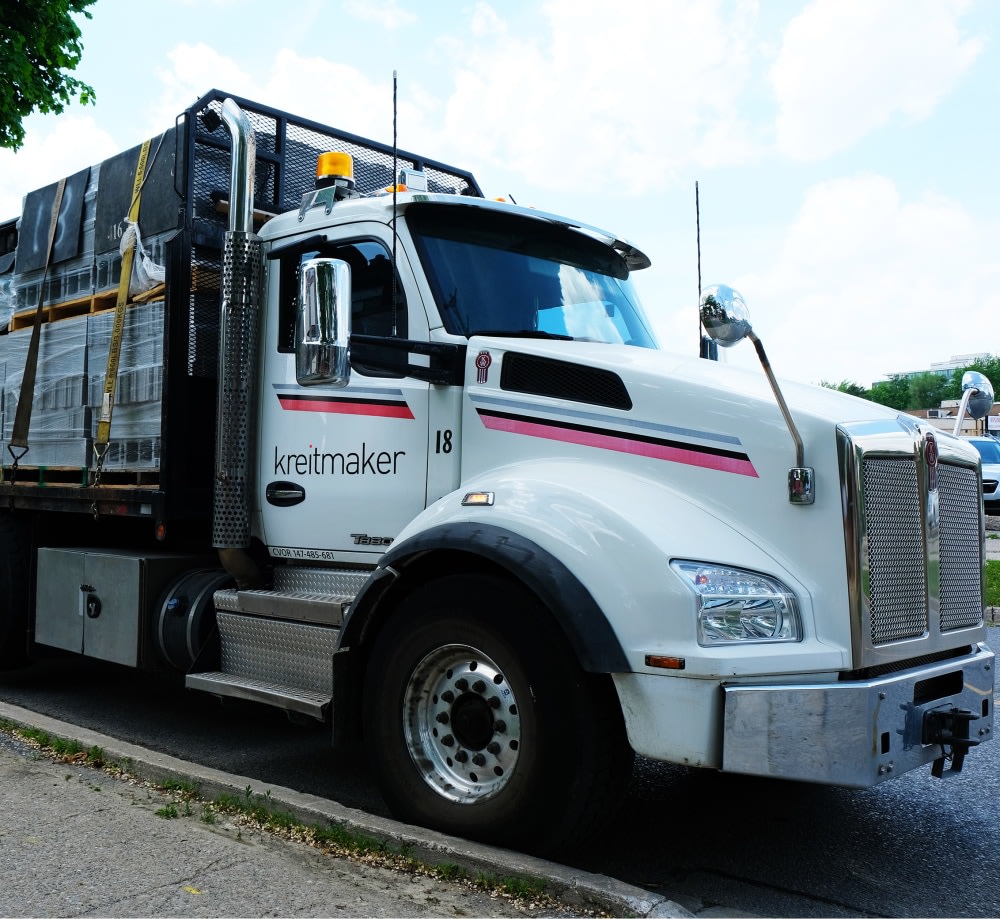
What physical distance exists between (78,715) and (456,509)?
3667mm

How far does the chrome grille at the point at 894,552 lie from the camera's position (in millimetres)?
3859

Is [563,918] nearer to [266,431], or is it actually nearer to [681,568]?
[681,568]

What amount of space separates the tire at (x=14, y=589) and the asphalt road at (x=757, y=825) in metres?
0.79

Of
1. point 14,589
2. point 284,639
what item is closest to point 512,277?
point 284,639

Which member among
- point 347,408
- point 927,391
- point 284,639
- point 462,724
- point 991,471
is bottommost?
point 462,724

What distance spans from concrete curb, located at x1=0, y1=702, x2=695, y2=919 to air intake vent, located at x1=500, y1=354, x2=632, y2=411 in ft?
5.65

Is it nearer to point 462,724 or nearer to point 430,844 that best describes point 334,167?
point 462,724

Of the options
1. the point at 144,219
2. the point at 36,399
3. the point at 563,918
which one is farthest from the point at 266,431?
the point at 563,918

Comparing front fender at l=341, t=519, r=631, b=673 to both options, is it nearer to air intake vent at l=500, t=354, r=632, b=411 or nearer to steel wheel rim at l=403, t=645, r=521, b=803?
steel wheel rim at l=403, t=645, r=521, b=803

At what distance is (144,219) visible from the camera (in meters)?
6.21

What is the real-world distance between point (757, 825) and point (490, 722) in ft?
4.92

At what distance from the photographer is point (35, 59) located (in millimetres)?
14234

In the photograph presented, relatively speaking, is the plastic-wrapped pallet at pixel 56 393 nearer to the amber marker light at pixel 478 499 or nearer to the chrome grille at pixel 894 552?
the amber marker light at pixel 478 499

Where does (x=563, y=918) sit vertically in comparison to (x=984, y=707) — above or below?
below
